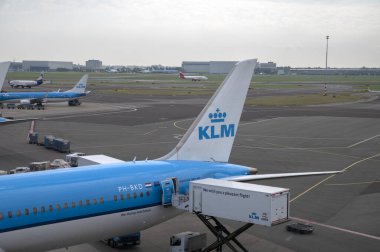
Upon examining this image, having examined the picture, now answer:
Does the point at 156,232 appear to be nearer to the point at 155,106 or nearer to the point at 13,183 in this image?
the point at 13,183

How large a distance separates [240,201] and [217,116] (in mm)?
7019

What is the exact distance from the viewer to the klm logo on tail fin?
83.2 feet

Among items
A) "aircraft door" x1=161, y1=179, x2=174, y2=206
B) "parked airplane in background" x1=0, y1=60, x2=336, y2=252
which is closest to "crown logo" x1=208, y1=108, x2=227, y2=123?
"parked airplane in background" x1=0, y1=60, x2=336, y2=252

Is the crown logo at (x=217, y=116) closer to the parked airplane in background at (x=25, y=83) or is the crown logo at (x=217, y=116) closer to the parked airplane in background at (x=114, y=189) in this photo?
the parked airplane in background at (x=114, y=189)

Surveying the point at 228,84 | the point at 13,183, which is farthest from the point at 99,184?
the point at 228,84

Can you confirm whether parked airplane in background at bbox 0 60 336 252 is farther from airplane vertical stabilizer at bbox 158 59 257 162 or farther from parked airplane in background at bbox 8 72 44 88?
parked airplane in background at bbox 8 72 44 88

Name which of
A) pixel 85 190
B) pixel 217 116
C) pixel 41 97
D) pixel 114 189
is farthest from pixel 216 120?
pixel 41 97

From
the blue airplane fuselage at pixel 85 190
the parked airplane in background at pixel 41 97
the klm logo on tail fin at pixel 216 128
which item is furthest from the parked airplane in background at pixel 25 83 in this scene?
the blue airplane fuselage at pixel 85 190

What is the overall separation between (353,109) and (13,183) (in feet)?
306

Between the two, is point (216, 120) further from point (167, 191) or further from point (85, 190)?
point (85, 190)

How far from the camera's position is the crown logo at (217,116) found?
25.3m

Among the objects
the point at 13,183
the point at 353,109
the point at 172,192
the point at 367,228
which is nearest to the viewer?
the point at 13,183

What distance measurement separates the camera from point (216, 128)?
25.7m

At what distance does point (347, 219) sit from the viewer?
2930cm
